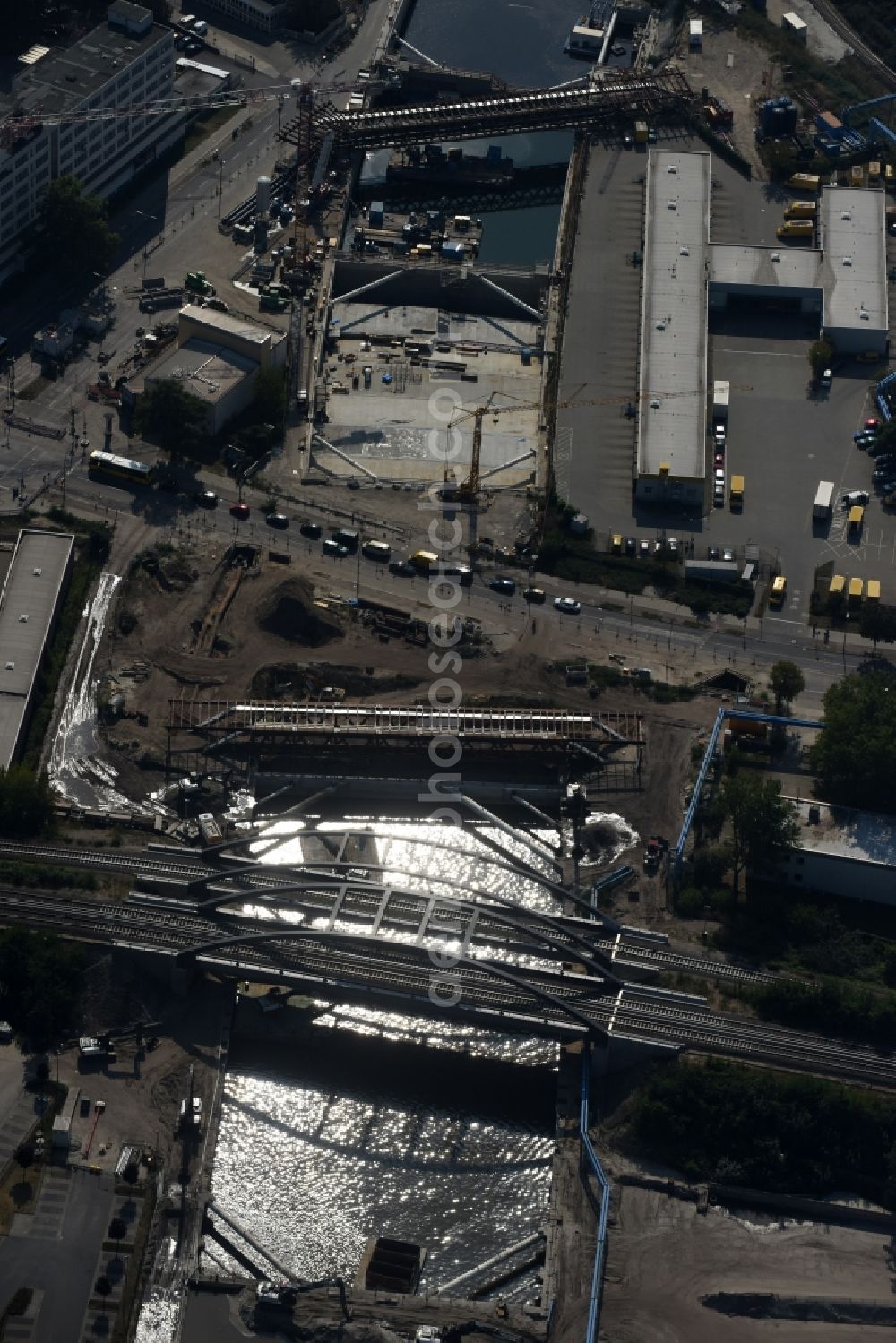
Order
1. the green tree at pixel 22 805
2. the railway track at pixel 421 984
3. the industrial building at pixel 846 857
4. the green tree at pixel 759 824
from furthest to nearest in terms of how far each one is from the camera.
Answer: the green tree at pixel 22 805
the industrial building at pixel 846 857
the green tree at pixel 759 824
the railway track at pixel 421 984

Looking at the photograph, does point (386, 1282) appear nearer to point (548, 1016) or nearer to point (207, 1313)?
point (207, 1313)

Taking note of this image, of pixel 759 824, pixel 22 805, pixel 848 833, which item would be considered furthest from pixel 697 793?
pixel 22 805

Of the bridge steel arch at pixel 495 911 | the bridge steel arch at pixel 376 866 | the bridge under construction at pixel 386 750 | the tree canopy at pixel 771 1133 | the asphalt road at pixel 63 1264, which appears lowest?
the asphalt road at pixel 63 1264

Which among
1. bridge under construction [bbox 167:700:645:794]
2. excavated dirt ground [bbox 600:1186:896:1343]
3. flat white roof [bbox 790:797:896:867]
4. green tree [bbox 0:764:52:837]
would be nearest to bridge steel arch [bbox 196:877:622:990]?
bridge under construction [bbox 167:700:645:794]

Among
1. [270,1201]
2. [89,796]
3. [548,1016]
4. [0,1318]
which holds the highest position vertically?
[89,796]

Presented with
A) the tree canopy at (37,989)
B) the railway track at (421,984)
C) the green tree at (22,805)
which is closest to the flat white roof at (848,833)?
the railway track at (421,984)

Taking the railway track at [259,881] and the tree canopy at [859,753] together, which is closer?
the railway track at [259,881]

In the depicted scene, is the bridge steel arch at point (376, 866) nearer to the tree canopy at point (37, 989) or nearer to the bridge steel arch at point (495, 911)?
the bridge steel arch at point (495, 911)

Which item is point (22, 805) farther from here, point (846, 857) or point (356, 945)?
point (846, 857)

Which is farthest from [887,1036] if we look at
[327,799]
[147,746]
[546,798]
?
[147,746]
